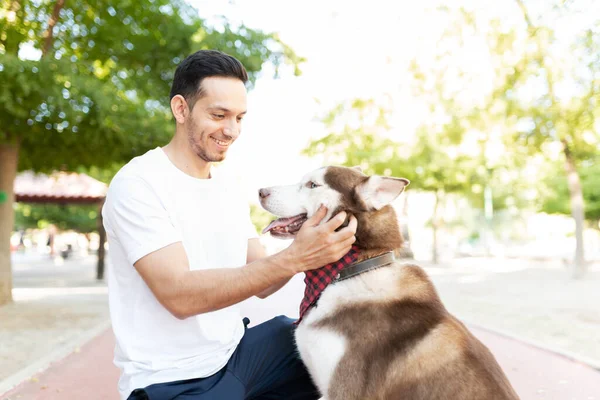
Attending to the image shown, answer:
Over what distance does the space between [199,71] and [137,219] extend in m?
0.96

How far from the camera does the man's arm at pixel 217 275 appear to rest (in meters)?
3.08

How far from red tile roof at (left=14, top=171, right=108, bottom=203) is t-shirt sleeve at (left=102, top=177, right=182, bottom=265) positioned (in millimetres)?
21338

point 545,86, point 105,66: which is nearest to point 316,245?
point 105,66

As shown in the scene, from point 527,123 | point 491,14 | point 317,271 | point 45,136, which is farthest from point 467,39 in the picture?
point 317,271

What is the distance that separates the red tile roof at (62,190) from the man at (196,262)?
21.1 metres

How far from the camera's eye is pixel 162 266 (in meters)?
3.09

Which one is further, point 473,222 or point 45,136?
point 473,222

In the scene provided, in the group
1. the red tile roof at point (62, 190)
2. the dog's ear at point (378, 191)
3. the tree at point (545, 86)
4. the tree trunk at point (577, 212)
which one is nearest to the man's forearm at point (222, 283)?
the dog's ear at point (378, 191)

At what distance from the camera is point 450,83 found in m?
22.3

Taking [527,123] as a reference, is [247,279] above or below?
below

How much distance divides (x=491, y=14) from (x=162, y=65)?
443 inches

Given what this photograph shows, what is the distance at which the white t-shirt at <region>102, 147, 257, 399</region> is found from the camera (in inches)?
126

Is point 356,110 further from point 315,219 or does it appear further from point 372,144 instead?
point 315,219

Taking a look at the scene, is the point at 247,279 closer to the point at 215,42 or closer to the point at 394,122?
Answer: the point at 215,42
